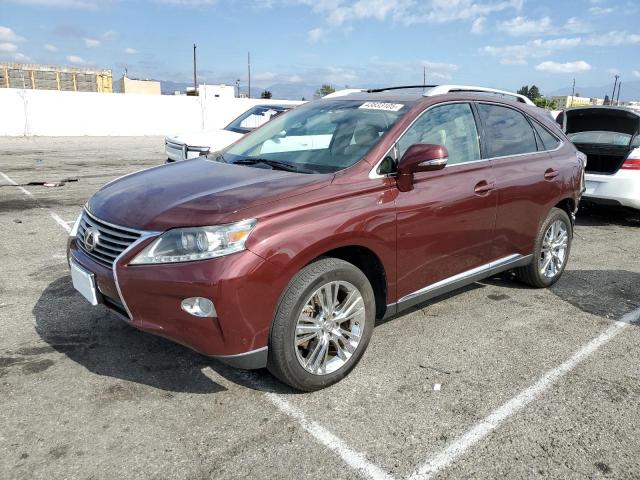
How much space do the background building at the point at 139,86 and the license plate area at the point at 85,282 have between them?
83842mm

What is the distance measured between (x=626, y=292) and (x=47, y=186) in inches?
372

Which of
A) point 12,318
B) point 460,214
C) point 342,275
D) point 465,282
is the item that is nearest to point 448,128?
point 460,214

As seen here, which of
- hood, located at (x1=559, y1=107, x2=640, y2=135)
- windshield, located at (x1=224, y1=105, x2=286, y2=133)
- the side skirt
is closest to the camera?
the side skirt

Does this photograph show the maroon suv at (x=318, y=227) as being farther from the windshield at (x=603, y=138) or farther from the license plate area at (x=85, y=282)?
the windshield at (x=603, y=138)

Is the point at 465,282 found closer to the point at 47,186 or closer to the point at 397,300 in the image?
the point at 397,300

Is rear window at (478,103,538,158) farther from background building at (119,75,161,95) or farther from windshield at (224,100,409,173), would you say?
background building at (119,75,161,95)

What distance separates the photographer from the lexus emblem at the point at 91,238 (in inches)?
119

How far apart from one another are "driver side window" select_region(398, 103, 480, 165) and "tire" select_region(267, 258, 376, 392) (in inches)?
40.1

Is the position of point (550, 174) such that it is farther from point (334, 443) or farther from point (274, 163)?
point (334, 443)

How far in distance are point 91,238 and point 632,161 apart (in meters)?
7.27

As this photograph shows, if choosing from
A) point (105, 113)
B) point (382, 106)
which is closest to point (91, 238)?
point (382, 106)

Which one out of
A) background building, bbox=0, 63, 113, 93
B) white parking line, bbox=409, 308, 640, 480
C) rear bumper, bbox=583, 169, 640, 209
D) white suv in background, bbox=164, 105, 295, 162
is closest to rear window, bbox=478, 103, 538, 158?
white parking line, bbox=409, 308, 640, 480

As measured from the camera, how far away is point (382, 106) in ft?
12.4

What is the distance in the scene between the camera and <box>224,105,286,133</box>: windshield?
34.0 feet
